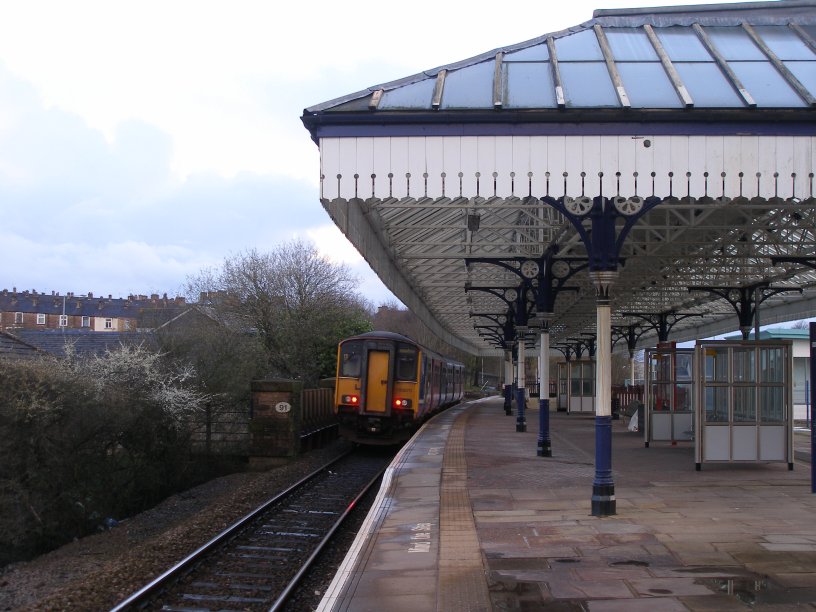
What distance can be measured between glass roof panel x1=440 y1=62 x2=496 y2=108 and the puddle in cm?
542

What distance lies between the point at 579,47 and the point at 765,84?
2690mm

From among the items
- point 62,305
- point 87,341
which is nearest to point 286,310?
point 87,341

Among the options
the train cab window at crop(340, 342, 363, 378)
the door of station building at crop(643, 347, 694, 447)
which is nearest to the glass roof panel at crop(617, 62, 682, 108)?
the door of station building at crop(643, 347, 694, 447)

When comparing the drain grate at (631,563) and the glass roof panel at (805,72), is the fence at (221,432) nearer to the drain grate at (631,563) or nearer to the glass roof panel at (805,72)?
the drain grate at (631,563)

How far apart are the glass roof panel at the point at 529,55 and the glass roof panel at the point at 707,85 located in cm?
172

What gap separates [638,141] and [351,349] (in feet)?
41.6

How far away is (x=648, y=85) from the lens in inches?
378

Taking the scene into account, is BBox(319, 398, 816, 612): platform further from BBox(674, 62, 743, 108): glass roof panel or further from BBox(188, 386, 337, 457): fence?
BBox(188, 386, 337, 457): fence

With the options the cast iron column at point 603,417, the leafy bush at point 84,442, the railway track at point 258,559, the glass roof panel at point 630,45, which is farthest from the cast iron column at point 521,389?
the cast iron column at point 603,417

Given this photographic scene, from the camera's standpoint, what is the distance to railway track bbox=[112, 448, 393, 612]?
773 centimetres

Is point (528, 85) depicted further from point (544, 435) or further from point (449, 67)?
point (544, 435)

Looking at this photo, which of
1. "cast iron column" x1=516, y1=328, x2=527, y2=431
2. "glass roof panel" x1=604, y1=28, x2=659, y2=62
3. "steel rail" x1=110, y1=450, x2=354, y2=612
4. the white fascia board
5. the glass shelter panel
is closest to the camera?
"steel rail" x1=110, y1=450, x2=354, y2=612

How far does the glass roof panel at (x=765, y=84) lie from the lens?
8.97 meters

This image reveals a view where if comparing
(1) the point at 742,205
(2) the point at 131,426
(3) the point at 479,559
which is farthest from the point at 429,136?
(2) the point at 131,426
